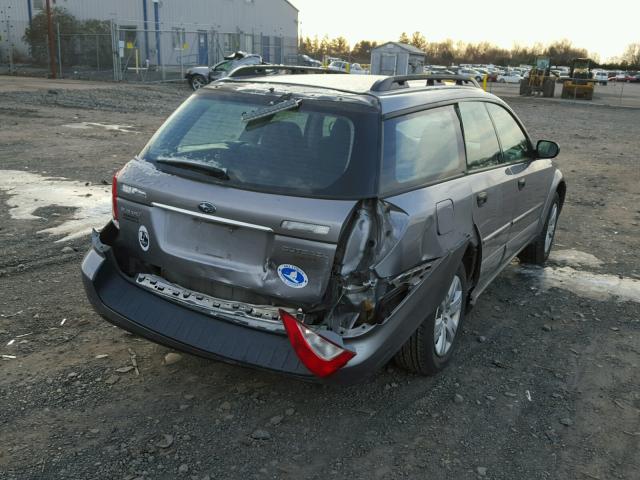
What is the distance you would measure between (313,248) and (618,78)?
283ft

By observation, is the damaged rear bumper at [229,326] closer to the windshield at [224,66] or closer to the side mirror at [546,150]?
the side mirror at [546,150]

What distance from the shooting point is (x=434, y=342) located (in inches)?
146

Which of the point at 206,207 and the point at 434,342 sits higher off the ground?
the point at 206,207

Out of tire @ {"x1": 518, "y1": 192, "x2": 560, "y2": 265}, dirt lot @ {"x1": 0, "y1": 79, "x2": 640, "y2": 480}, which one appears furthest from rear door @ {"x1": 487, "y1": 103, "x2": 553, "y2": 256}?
dirt lot @ {"x1": 0, "y1": 79, "x2": 640, "y2": 480}

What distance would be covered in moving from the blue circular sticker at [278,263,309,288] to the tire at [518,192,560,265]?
344cm

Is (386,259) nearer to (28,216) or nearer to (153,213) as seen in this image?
(153,213)

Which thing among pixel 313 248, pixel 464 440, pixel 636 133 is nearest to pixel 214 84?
pixel 313 248

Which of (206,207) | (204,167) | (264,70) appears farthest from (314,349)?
(264,70)

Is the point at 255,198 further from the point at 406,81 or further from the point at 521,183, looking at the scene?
the point at 521,183

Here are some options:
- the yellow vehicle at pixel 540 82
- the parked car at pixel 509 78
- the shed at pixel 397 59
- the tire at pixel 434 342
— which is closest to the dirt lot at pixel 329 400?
the tire at pixel 434 342

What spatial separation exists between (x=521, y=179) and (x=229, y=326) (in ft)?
9.33

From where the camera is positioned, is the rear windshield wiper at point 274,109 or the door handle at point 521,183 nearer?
the rear windshield wiper at point 274,109

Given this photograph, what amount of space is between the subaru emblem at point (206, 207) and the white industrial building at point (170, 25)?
31619 millimetres

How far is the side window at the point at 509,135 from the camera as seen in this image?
193 inches
